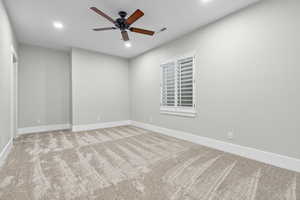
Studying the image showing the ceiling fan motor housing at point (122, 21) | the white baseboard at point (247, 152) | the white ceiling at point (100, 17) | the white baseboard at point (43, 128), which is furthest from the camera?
the white baseboard at point (43, 128)

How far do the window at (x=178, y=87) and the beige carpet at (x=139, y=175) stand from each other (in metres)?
1.12

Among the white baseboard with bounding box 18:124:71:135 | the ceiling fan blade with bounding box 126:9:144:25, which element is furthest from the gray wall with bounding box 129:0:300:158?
the white baseboard with bounding box 18:124:71:135

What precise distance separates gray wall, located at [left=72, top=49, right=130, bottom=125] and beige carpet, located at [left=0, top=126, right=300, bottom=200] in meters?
1.92

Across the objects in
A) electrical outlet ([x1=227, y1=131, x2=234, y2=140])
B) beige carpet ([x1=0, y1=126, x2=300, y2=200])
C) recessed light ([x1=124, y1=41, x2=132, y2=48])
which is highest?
recessed light ([x1=124, y1=41, x2=132, y2=48])

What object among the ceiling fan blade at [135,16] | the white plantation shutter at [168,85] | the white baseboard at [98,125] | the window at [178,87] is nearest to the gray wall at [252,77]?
the window at [178,87]

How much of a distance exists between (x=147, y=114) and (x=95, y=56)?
2.91 m

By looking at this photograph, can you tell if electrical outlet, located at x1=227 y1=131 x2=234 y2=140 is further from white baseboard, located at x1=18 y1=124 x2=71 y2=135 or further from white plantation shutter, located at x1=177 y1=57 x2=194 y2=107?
white baseboard, located at x1=18 y1=124 x2=71 y2=135

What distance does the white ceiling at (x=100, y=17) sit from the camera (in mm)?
2445

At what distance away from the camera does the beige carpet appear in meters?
1.54

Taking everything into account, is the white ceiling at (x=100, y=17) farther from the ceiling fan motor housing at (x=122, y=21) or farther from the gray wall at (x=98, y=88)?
the gray wall at (x=98, y=88)

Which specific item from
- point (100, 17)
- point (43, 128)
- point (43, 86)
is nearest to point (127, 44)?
point (100, 17)

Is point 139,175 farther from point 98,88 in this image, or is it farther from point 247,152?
point 98,88

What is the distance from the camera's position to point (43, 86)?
15.2ft

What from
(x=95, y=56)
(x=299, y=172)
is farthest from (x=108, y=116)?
(x=299, y=172)
